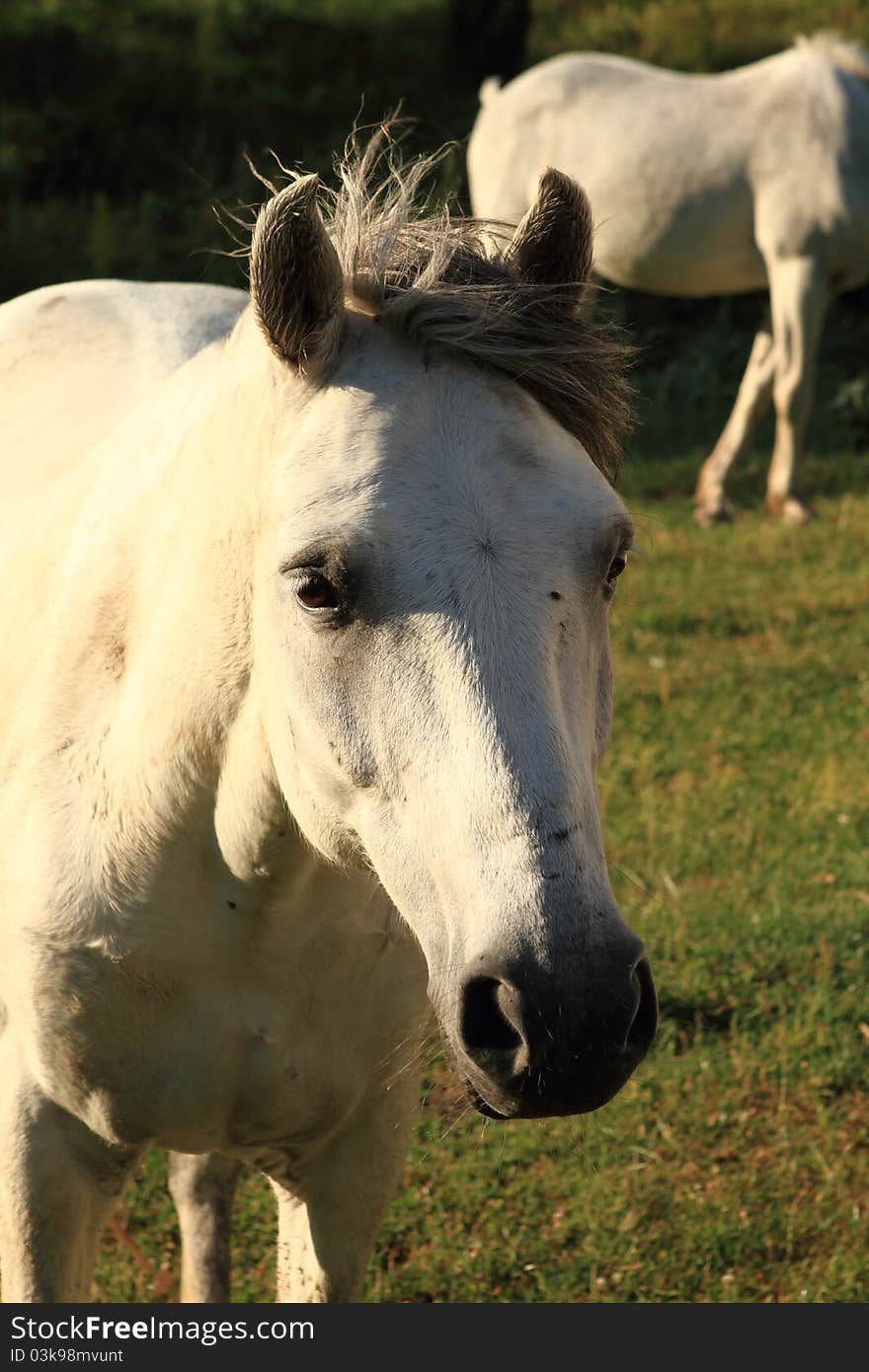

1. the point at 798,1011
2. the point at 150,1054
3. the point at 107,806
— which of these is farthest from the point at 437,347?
the point at 798,1011

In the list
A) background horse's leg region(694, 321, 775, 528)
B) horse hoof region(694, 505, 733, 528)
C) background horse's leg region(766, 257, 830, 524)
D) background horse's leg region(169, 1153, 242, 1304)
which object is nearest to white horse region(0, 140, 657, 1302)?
background horse's leg region(169, 1153, 242, 1304)

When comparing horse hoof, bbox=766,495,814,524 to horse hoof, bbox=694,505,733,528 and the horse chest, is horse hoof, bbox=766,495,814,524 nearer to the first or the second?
horse hoof, bbox=694,505,733,528

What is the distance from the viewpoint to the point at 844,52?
9.12 m

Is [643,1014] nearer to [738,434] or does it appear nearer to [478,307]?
[478,307]

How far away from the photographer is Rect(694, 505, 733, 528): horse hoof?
8.45m

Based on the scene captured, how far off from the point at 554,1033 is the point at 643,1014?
15 centimetres

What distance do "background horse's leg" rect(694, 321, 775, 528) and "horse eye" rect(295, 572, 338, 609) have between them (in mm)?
6788

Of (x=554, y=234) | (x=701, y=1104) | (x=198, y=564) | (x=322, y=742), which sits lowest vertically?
(x=701, y=1104)

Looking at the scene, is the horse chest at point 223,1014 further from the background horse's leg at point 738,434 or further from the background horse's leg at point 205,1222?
the background horse's leg at point 738,434

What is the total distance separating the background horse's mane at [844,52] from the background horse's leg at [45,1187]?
845 centimetres

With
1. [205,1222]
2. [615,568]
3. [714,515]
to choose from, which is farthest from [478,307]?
[714,515]

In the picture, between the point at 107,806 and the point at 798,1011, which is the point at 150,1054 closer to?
the point at 107,806

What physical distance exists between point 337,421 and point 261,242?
0.75 ft

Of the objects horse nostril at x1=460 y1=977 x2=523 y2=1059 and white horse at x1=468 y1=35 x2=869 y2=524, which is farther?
white horse at x1=468 y1=35 x2=869 y2=524
